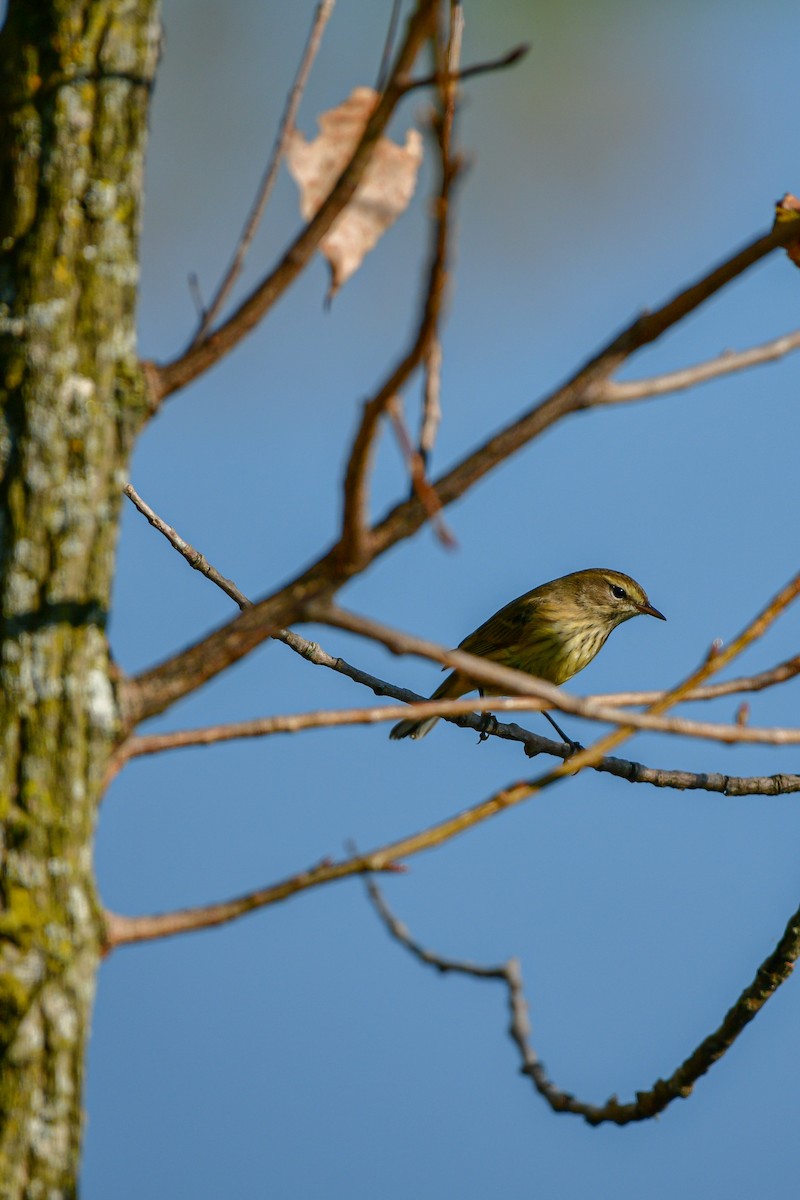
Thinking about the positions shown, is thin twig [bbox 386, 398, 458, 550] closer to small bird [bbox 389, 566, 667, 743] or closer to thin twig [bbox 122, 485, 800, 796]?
thin twig [bbox 122, 485, 800, 796]

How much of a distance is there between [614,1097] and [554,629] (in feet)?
16.8

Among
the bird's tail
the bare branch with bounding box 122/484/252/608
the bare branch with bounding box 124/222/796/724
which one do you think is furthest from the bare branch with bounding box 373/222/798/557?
the bird's tail

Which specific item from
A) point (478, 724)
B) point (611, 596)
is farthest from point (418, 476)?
point (611, 596)

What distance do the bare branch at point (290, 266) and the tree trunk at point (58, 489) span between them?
0.26ft

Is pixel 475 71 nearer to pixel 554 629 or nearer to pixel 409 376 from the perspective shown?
pixel 409 376

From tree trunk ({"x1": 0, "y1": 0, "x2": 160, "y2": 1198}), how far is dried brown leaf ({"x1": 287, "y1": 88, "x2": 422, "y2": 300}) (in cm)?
27

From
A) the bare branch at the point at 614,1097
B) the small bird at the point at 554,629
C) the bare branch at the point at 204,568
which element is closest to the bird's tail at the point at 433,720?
the small bird at the point at 554,629

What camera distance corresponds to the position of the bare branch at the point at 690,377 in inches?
70.0

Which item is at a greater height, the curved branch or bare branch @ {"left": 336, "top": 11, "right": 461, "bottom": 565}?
bare branch @ {"left": 336, "top": 11, "right": 461, "bottom": 565}

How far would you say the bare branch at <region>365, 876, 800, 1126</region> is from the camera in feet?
8.11

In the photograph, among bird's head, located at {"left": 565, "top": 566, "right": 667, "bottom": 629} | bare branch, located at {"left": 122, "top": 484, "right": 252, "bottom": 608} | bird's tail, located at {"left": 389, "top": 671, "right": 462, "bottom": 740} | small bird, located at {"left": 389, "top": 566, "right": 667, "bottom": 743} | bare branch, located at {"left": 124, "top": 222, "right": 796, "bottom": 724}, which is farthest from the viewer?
bird's head, located at {"left": 565, "top": 566, "right": 667, "bottom": 629}

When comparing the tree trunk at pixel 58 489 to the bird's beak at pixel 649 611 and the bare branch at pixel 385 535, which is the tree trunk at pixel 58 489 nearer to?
the bare branch at pixel 385 535

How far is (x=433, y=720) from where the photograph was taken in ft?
23.1

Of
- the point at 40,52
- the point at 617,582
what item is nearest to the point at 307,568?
the point at 40,52
